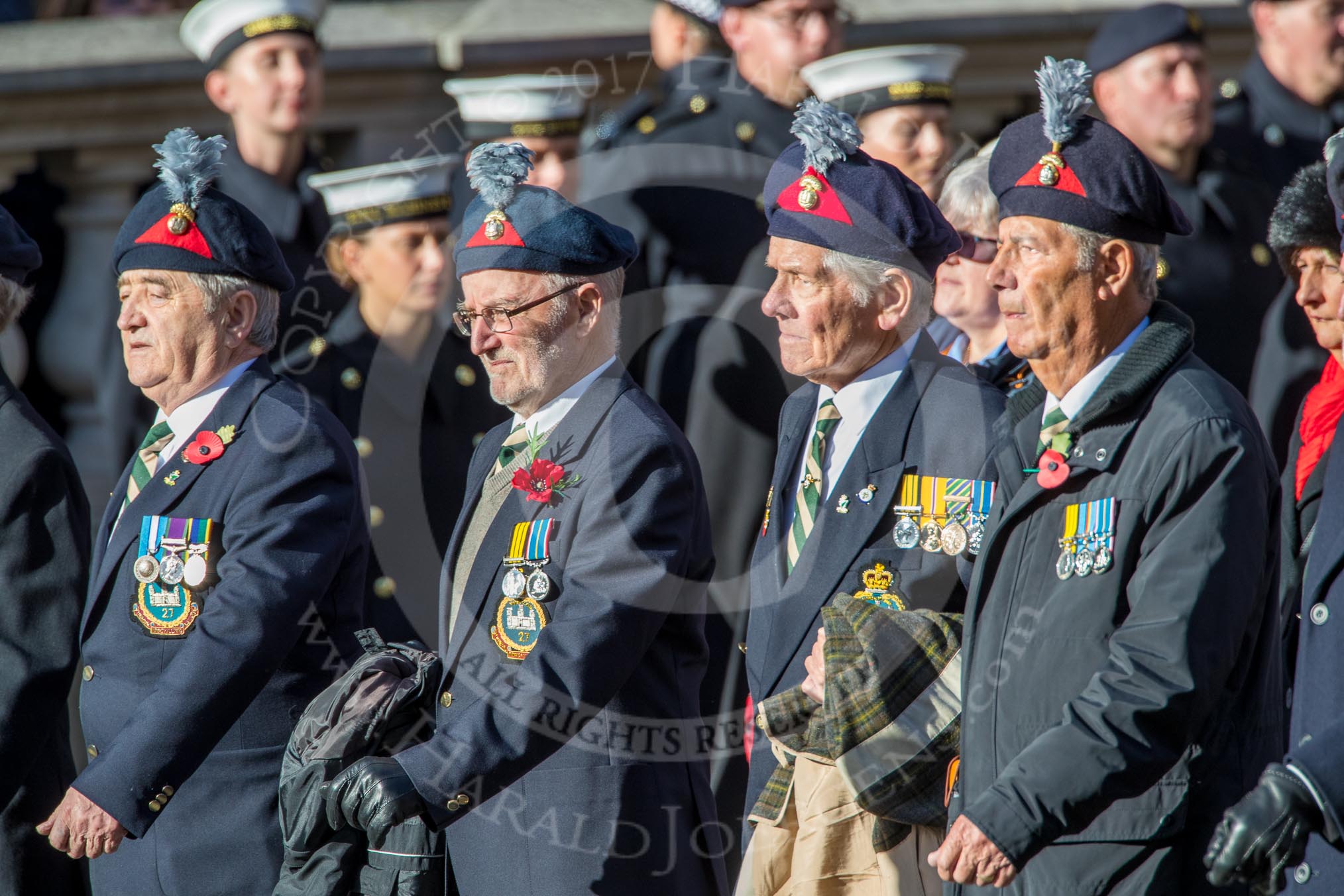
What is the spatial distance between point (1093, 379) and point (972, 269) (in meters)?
1.63

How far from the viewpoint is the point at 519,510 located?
4348 mm

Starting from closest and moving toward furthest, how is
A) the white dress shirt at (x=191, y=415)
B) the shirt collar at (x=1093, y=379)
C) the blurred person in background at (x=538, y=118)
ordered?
the shirt collar at (x=1093, y=379), the white dress shirt at (x=191, y=415), the blurred person in background at (x=538, y=118)

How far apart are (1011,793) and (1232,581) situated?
56 centimetres

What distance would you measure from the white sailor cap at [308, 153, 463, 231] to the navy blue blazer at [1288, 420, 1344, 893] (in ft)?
13.1

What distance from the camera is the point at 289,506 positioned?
184 inches

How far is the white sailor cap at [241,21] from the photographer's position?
23.7 ft

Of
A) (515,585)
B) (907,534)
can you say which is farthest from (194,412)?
(907,534)

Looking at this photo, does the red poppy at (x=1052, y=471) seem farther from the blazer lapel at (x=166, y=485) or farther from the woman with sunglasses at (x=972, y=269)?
the blazer lapel at (x=166, y=485)

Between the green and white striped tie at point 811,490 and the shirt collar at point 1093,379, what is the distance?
666 millimetres

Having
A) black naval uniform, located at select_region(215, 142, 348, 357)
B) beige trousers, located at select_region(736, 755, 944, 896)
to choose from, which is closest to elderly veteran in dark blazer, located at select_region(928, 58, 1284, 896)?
beige trousers, located at select_region(736, 755, 944, 896)

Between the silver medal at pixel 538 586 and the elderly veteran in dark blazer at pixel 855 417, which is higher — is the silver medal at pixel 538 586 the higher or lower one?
the lower one

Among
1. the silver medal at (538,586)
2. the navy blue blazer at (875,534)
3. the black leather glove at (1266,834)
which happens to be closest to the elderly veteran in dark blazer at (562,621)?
the silver medal at (538,586)

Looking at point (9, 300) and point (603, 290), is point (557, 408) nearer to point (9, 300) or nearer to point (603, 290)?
point (603, 290)

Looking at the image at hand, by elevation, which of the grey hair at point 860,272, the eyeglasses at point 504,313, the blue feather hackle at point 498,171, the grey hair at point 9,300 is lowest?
the eyeglasses at point 504,313
